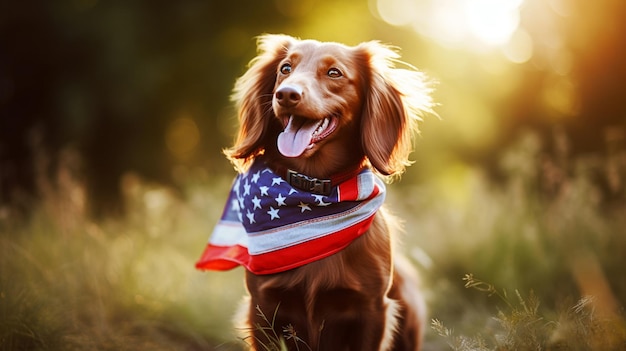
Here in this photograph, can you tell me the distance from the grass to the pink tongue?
2.73ft

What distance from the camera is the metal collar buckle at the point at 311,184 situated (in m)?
2.62

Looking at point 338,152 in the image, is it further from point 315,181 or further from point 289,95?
point 289,95

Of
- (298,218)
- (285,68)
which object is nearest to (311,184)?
(298,218)

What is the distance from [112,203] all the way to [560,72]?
6.18 metres

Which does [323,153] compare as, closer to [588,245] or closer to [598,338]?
[598,338]

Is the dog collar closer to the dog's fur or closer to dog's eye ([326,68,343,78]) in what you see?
the dog's fur

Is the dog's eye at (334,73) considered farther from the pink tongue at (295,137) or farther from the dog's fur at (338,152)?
the pink tongue at (295,137)

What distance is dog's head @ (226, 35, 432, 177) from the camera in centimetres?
248

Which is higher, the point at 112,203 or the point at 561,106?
the point at 561,106

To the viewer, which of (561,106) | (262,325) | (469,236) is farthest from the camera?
(561,106)

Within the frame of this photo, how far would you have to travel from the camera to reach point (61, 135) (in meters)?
8.41

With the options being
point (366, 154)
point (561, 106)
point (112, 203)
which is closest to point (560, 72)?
point (561, 106)

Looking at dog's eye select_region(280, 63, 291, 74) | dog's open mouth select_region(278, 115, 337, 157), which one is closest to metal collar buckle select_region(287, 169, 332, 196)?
dog's open mouth select_region(278, 115, 337, 157)

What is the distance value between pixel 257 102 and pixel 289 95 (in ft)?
1.79
